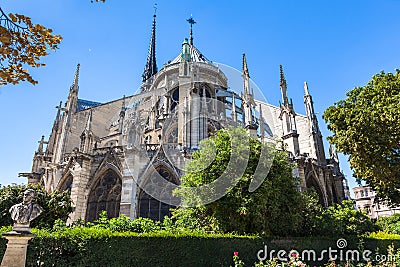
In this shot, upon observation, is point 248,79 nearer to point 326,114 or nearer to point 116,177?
point 326,114

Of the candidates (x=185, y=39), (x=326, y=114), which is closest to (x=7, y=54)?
(x=326, y=114)

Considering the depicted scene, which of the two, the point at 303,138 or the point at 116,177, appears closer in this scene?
the point at 116,177

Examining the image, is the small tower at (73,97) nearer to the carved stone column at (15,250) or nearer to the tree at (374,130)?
the tree at (374,130)

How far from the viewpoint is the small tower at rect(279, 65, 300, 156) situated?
74.7 ft

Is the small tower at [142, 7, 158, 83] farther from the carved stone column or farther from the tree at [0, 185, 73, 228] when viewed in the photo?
the carved stone column

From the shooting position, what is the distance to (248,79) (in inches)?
961

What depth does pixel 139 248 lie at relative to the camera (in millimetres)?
8609

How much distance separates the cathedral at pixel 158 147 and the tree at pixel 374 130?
3037 millimetres

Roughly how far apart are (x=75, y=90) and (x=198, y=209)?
2094cm

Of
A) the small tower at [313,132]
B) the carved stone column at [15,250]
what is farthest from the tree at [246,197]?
the small tower at [313,132]

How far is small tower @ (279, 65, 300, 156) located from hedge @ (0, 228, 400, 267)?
496 inches

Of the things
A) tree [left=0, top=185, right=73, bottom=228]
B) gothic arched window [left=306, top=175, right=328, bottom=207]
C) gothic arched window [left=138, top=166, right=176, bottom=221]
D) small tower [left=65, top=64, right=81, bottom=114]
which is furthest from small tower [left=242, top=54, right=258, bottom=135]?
small tower [left=65, top=64, right=81, bottom=114]

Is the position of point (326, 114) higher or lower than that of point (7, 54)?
higher

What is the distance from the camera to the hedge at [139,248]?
305 inches
